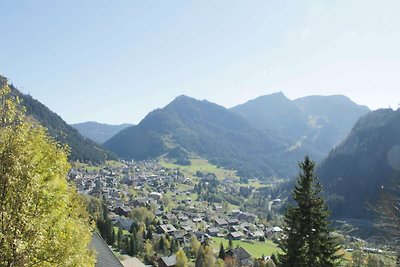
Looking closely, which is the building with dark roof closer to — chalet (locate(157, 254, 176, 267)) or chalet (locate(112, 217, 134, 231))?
chalet (locate(157, 254, 176, 267))

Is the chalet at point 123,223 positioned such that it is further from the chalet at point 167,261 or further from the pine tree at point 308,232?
the pine tree at point 308,232

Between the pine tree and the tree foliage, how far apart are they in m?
16.5

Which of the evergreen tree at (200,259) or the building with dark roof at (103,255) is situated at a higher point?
the building with dark roof at (103,255)

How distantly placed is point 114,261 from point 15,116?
19.1 m

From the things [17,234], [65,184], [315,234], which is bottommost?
[315,234]

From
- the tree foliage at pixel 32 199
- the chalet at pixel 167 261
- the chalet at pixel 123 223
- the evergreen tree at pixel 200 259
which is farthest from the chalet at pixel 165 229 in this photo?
the tree foliage at pixel 32 199

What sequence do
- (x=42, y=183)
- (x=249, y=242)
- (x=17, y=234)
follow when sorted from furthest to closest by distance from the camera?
(x=249, y=242)
(x=42, y=183)
(x=17, y=234)

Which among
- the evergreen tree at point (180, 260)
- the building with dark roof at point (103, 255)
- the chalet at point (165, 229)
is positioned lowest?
the chalet at point (165, 229)

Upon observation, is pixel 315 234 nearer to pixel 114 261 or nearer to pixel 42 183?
pixel 114 261

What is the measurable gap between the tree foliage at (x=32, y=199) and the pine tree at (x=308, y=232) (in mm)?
16496

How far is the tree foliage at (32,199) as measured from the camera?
12758 millimetres

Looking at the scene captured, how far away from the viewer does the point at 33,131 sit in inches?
571

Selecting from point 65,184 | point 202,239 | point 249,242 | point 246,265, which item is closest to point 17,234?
point 65,184

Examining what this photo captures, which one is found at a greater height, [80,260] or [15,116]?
[15,116]
